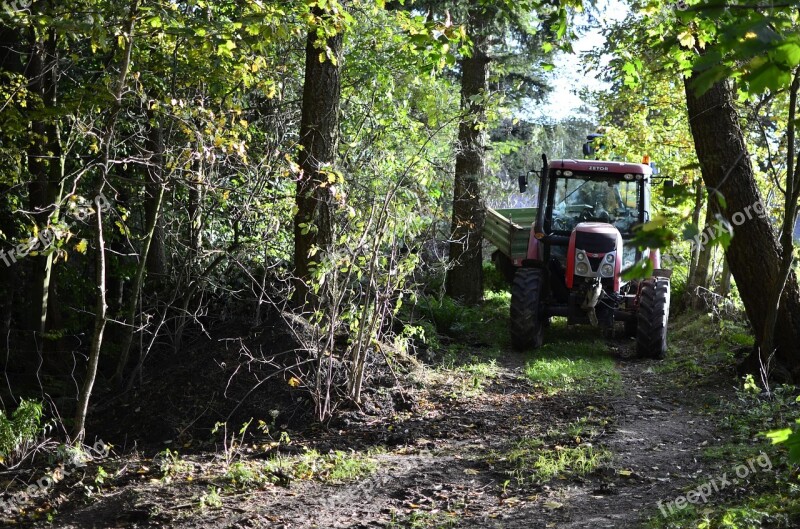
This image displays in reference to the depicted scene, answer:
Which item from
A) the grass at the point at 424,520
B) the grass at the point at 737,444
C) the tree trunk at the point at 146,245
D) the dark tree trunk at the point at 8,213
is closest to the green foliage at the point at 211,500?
the grass at the point at 424,520

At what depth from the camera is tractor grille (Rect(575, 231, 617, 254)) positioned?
997cm

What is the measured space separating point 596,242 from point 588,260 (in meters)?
0.25

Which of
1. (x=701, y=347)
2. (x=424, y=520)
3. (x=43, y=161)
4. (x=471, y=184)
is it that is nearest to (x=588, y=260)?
(x=701, y=347)

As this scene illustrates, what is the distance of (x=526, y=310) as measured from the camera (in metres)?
10.1

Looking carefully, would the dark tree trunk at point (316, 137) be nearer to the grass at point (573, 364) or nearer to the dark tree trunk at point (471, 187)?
the grass at point (573, 364)

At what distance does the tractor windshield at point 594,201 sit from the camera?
11.1 m

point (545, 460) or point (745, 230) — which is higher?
point (745, 230)

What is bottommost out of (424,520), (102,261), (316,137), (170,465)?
(170,465)

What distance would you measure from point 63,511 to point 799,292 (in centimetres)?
695

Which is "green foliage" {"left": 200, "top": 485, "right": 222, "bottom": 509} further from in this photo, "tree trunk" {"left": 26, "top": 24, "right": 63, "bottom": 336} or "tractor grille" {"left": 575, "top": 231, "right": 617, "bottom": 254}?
"tractor grille" {"left": 575, "top": 231, "right": 617, "bottom": 254}

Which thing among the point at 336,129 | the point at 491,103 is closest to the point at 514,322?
the point at 491,103

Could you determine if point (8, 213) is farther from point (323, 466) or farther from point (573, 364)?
point (573, 364)

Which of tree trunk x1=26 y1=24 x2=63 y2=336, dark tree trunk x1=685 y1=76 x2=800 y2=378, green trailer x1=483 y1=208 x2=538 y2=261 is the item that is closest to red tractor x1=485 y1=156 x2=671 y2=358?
dark tree trunk x1=685 y1=76 x2=800 y2=378

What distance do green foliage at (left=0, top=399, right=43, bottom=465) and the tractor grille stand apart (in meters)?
6.50
